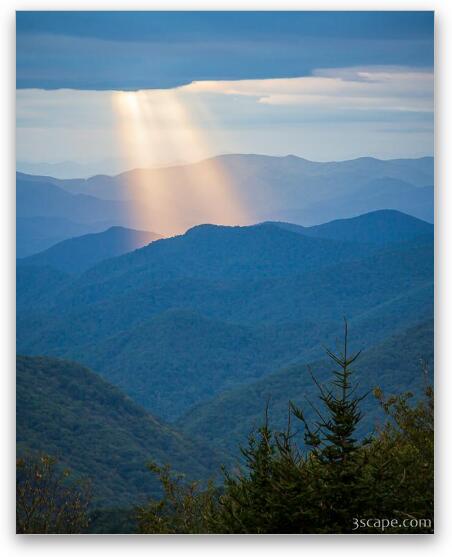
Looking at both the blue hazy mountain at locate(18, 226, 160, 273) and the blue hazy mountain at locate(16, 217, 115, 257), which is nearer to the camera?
the blue hazy mountain at locate(16, 217, 115, 257)

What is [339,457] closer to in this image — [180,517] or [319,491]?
[319,491]

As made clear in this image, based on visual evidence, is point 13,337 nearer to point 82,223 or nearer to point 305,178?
point 82,223

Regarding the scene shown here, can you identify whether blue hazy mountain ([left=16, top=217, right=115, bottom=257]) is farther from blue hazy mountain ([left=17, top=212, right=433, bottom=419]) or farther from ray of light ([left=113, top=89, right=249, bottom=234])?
ray of light ([left=113, top=89, right=249, bottom=234])

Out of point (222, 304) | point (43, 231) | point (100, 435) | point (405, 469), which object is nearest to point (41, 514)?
point (43, 231)

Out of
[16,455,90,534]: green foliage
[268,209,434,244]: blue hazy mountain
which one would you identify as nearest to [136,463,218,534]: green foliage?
[16,455,90,534]: green foliage

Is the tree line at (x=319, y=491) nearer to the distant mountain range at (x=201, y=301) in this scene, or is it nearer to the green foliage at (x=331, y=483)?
the green foliage at (x=331, y=483)
